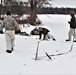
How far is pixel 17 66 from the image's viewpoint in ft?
34.4

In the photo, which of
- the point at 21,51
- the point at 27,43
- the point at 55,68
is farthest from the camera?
the point at 27,43

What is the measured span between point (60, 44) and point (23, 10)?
4536 centimetres

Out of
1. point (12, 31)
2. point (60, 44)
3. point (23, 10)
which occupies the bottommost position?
point (23, 10)

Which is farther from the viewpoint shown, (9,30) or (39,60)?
(9,30)

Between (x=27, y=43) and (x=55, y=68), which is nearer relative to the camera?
(x=55, y=68)

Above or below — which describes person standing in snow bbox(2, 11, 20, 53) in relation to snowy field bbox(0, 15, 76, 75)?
above

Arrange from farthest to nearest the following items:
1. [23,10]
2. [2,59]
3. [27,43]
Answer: [23,10], [27,43], [2,59]

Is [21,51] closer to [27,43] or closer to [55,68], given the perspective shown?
[27,43]

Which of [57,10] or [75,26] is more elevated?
[75,26]

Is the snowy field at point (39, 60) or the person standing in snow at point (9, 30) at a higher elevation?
the person standing in snow at point (9, 30)

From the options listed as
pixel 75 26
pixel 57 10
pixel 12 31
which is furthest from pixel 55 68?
pixel 57 10

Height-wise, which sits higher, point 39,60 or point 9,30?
point 9,30

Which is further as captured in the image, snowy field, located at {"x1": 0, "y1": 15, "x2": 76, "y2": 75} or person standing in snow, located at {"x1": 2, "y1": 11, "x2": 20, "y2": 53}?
person standing in snow, located at {"x1": 2, "y1": 11, "x2": 20, "y2": 53}

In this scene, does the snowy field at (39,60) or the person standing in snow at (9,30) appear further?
the person standing in snow at (9,30)
